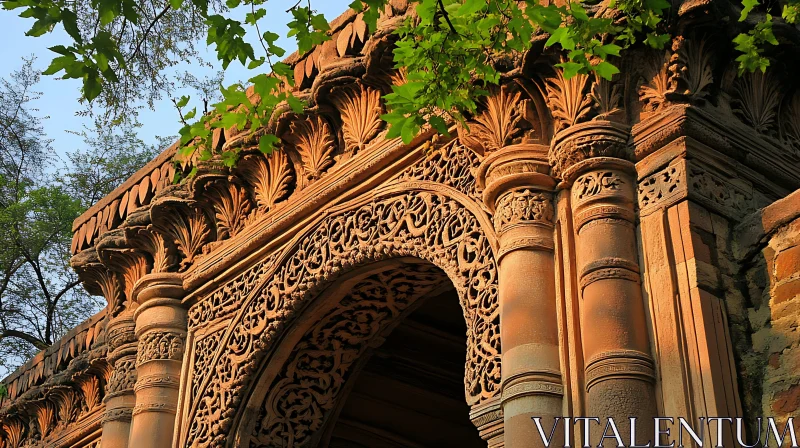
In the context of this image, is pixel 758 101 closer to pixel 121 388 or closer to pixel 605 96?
pixel 605 96

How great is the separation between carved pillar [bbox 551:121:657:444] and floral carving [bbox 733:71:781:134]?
726 mm

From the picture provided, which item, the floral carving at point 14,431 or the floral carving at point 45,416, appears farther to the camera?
the floral carving at point 14,431

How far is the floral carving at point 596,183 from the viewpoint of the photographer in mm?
6164

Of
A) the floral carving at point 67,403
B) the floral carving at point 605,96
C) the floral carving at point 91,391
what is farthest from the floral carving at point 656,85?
the floral carving at point 67,403

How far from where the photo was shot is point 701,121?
6.16 meters

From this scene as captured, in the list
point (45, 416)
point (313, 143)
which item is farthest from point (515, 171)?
point (45, 416)

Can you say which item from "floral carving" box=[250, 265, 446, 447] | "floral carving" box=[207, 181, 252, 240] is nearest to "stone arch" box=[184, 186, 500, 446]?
"floral carving" box=[250, 265, 446, 447]

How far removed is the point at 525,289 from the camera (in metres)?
6.16

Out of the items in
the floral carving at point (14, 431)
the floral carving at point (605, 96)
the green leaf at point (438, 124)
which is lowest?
the green leaf at point (438, 124)

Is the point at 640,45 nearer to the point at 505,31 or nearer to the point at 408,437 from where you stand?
the point at 505,31

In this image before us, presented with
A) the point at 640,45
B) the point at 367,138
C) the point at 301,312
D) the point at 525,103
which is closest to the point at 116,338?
the point at 301,312

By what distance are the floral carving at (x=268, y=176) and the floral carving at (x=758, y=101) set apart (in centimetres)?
313

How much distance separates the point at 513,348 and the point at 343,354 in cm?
249

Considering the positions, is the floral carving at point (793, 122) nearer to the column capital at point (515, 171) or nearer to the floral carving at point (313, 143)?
the column capital at point (515, 171)
